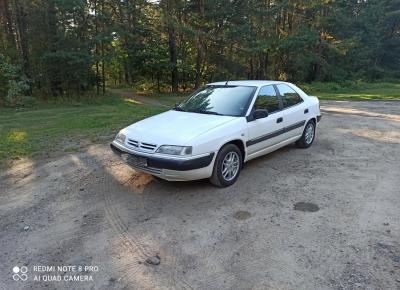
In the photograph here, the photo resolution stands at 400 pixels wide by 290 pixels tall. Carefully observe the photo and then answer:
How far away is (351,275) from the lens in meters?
3.01

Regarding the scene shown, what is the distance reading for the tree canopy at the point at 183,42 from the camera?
57.4 feet

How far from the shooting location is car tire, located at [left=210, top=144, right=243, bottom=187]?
4.77 metres

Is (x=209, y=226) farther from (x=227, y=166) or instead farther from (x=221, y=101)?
(x=221, y=101)

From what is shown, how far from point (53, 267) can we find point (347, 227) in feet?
10.3

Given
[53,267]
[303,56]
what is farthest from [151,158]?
[303,56]

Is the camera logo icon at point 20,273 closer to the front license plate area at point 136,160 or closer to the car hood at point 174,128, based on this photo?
the front license plate area at point 136,160

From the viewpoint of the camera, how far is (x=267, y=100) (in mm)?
5773

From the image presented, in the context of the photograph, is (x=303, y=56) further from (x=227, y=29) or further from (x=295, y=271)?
(x=295, y=271)

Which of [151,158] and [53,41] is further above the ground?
[53,41]

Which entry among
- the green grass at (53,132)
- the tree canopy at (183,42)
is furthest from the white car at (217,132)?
the tree canopy at (183,42)

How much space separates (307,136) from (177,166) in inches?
145

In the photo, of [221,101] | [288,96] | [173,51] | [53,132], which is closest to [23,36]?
[173,51]

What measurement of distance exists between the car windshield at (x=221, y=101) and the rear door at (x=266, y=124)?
205 mm

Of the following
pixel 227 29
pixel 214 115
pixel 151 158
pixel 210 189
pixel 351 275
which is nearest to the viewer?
pixel 351 275
